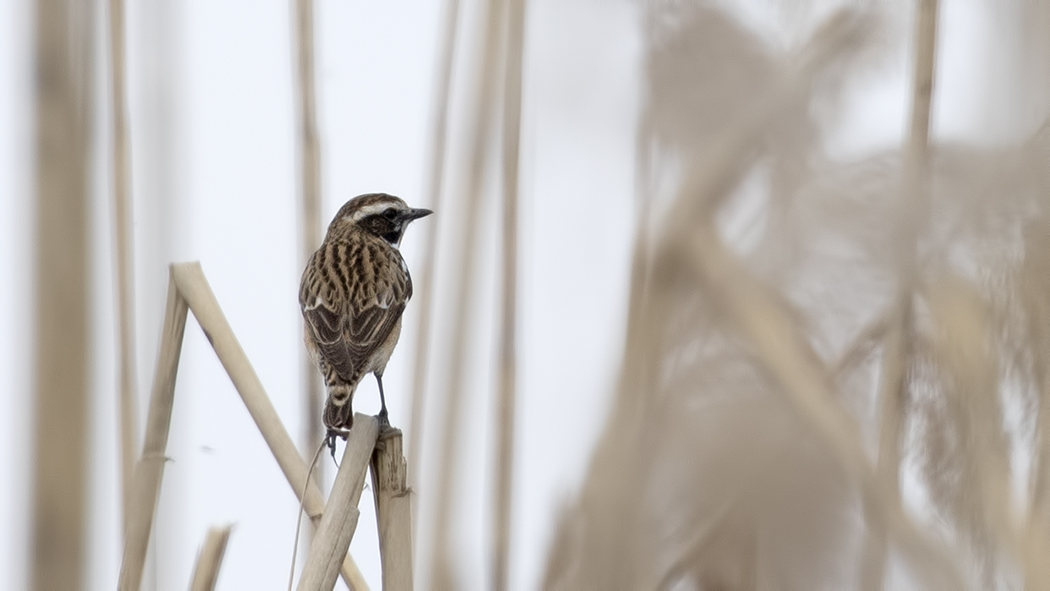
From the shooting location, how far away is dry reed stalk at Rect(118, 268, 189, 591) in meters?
1.44

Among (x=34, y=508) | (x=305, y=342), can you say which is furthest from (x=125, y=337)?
(x=34, y=508)

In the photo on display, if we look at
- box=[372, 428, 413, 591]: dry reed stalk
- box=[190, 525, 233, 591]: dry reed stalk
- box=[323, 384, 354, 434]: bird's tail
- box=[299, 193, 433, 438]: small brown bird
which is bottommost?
box=[190, 525, 233, 591]: dry reed stalk

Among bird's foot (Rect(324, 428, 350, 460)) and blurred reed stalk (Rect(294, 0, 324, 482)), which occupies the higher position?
blurred reed stalk (Rect(294, 0, 324, 482))

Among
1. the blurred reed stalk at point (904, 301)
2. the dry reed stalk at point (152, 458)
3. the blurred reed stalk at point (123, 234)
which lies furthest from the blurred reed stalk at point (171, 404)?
the blurred reed stalk at point (904, 301)

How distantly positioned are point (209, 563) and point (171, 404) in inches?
10.6

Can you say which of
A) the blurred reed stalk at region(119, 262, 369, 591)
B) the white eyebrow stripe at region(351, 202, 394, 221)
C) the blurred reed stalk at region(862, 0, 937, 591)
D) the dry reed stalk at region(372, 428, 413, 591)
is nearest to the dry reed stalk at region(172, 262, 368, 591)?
the blurred reed stalk at region(119, 262, 369, 591)

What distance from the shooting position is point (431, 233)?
6.90 feet

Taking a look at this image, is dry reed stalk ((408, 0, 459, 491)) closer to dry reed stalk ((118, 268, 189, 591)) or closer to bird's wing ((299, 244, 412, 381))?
bird's wing ((299, 244, 412, 381))

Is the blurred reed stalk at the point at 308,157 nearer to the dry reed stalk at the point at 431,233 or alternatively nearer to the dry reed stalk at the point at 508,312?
the dry reed stalk at the point at 431,233

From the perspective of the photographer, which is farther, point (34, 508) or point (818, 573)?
point (818, 573)

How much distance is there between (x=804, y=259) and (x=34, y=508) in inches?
50.4

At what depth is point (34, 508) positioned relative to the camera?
1420mm

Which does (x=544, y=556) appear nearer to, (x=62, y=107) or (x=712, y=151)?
(x=712, y=151)

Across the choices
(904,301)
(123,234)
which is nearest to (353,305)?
(123,234)
